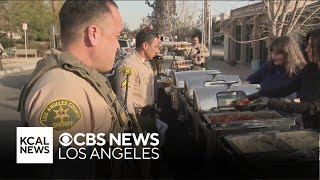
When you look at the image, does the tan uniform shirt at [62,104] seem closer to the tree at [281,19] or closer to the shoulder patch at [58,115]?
the shoulder patch at [58,115]

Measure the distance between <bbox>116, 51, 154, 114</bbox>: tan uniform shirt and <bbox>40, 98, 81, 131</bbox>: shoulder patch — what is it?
7.44ft

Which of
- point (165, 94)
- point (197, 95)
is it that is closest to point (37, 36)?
point (165, 94)

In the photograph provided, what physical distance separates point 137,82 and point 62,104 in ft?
8.27

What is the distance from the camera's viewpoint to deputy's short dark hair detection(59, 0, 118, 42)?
1673 millimetres

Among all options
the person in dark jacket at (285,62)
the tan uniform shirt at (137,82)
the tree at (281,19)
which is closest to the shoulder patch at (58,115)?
the tan uniform shirt at (137,82)

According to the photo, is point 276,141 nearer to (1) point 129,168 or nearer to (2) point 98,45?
(1) point 129,168

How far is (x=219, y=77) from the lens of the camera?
18.3ft

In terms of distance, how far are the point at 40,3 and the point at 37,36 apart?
11.3 feet

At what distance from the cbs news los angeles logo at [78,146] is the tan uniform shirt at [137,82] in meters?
1.86

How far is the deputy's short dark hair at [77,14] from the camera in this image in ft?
5.49

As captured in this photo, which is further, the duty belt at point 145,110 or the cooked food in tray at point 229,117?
the duty belt at point 145,110

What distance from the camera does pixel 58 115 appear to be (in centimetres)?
141

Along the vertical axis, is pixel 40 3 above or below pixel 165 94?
above

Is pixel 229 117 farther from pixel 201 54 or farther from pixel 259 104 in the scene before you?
pixel 201 54
